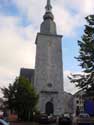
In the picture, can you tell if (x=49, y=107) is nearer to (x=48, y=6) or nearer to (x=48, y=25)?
(x=48, y=25)

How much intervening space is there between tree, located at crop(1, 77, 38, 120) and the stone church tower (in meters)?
14.2

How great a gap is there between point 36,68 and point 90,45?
36089 millimetres

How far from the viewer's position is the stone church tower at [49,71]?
65.8m

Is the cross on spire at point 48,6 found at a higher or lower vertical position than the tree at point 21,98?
higher

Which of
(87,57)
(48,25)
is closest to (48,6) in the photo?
(48,25)

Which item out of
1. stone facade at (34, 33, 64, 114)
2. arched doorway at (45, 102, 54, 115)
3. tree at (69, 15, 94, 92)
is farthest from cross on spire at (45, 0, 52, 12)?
tree at (69, 15, 94, 92)

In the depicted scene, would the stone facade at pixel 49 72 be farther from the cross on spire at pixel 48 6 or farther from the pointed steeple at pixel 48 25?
the cross on spire at pixel 48 6

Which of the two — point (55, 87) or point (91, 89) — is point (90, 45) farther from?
point (55, 87)

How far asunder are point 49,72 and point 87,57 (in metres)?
35.3

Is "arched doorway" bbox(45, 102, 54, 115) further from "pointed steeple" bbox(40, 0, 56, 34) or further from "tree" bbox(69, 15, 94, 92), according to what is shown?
"tree" bbox(69, 15, 94, 92)

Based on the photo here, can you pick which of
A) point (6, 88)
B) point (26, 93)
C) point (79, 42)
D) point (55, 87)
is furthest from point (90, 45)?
point (55, 87)

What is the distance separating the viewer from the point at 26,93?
4903cm

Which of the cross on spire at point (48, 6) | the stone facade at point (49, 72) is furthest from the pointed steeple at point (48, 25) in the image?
the cross on spire at point (48, 6)

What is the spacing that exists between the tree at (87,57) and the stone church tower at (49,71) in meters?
33.2
